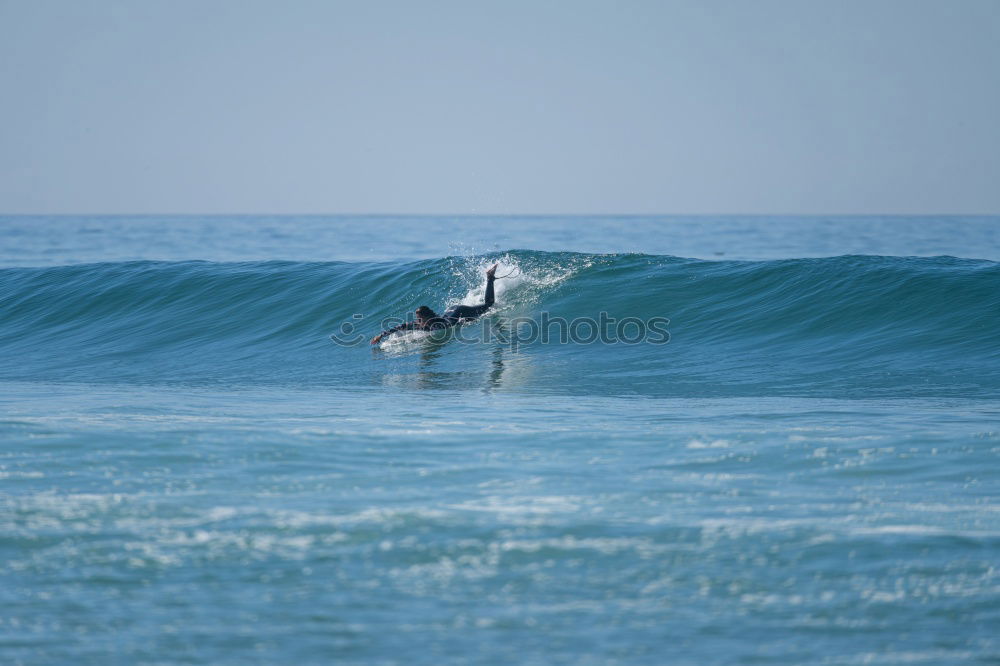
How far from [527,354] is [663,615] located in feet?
32.2

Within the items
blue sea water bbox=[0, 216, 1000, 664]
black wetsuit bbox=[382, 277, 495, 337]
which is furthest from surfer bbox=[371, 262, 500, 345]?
blue sea water bbox=[0, 216, 1000, 664]

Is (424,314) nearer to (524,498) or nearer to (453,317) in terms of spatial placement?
(453,317)

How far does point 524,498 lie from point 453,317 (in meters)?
9.41

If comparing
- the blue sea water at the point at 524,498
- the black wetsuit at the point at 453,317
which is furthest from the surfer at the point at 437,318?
the blue sea water at the point at 524,498

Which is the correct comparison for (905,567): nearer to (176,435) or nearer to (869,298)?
(176,435)

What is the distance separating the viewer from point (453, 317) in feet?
52.5

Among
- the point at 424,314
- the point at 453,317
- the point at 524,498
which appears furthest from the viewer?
the point at 453,317

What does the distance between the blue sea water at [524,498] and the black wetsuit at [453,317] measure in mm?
303

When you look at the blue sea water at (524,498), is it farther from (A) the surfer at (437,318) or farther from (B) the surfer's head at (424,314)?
(B) the surfer's head at (424,314)

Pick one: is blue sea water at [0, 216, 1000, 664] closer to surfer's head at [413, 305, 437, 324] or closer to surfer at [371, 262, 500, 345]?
surfer at [371, 262, 500, 345]

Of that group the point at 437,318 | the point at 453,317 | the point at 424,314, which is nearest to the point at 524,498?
the point at 424,314

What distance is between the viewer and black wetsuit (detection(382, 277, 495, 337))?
15562mm

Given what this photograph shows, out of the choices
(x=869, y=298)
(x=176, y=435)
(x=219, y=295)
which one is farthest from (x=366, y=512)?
(x=219, y=295)

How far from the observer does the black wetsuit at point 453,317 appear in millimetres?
15562
